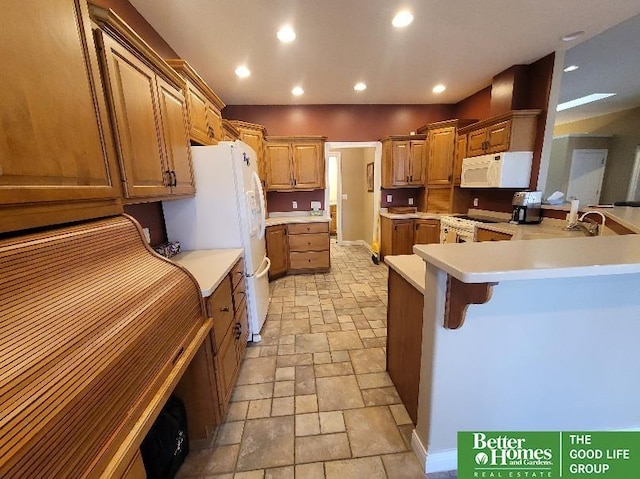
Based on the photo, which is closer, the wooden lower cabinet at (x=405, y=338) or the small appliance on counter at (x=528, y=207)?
the wooden lower cabinet at (x=405, y=338)

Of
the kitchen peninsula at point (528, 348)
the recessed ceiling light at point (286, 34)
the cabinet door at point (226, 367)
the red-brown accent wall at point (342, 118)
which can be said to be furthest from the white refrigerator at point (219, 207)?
the red-brown accent wall at point (342, 118)

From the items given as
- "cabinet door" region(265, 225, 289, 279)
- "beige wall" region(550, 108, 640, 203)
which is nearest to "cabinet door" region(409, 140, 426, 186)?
"cabinet door" region(265, 225, 289, 279)

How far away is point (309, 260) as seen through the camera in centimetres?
418

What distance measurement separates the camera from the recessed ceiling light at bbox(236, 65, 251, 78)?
9.62ft

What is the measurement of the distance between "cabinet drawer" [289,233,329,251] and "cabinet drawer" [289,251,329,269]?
82 mm

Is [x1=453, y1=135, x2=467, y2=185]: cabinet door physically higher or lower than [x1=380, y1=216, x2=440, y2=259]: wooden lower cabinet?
higher

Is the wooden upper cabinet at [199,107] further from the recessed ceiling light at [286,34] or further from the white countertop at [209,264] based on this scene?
the white countertop at [209,264]

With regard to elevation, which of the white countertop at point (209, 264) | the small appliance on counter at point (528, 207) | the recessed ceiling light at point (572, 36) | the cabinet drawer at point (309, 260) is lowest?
the cabinet drawer at point (309, 260)

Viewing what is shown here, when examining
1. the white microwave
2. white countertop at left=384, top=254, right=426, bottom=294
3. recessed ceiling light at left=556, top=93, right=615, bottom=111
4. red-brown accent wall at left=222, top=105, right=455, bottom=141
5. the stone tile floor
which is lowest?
the stone tile floor

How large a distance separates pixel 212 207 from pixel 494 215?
366 centimetres

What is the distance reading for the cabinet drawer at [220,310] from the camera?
146 cm

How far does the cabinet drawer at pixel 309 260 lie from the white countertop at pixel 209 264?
2.05 meters

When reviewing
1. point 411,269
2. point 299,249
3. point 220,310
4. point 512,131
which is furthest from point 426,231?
point 220,310

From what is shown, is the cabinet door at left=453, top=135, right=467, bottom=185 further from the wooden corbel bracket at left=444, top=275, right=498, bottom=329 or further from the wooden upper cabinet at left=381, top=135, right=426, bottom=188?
the wooden corbel bracket at left=444, top=275, right=498, bottom=329
